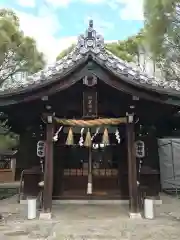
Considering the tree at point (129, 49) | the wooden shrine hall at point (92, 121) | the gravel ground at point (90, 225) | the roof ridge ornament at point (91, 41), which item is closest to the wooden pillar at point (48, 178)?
the wooden shrine hall at point (92, 121)

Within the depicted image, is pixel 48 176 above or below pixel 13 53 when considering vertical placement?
below

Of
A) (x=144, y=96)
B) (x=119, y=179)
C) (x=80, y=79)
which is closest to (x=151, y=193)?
(x=119, y=179)

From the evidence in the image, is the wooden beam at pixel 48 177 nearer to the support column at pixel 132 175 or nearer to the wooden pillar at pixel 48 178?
the wooden pillar at pixel 48 178

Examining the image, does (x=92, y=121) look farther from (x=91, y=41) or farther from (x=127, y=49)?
(x=127, y=49)

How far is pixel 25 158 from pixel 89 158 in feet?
12.4

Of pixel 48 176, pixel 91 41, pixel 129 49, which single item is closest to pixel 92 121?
pixel 48 176

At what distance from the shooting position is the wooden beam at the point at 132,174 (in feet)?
28.1

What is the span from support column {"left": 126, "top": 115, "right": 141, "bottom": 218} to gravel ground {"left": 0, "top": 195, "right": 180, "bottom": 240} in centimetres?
33

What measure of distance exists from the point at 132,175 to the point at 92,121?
2.04 meters

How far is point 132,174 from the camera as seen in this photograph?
8.70m

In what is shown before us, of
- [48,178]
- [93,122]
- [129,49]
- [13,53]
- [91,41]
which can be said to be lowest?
[48,178]

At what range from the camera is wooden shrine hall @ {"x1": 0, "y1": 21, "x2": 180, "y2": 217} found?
28.5 ft

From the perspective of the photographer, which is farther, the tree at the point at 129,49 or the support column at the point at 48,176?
the tree at the point at 129,49

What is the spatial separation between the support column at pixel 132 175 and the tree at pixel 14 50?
16007 millimetres
